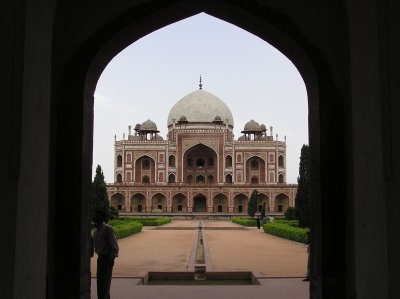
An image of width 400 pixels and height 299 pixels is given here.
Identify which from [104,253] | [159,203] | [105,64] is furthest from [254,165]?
[104,253]

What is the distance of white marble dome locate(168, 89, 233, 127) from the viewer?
4550 cm

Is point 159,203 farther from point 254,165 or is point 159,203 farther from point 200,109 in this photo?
point 200,109

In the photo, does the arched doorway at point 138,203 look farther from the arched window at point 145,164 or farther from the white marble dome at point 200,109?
the white marble dome at point 200,109

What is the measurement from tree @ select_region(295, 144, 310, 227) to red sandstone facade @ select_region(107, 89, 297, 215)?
16079 mm

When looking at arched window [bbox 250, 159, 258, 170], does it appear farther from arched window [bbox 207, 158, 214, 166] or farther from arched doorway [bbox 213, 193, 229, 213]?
arched doorway [bbox 213, 193, 229, 213]

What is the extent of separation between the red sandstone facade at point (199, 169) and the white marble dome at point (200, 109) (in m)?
0.08

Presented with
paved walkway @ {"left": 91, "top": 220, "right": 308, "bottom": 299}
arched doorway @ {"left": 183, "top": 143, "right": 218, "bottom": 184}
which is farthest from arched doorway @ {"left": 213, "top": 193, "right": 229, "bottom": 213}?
paved walkway @ {"left": 91, "top": 220, "right": 308, "bottom": 299}

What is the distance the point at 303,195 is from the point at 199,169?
23.5 metres

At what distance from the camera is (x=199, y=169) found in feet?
145
